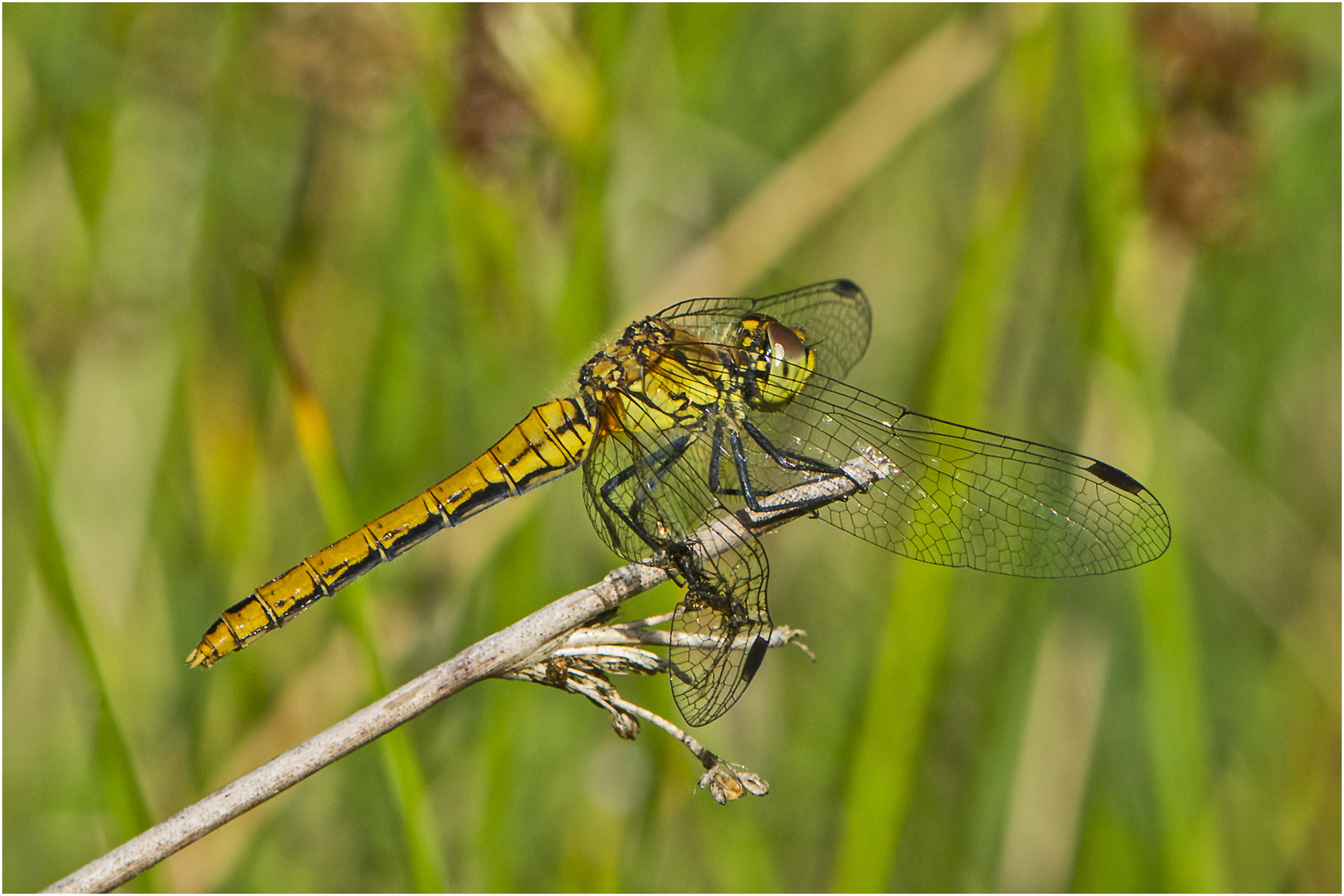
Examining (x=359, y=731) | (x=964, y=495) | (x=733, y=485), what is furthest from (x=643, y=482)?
(x=359, y=731)

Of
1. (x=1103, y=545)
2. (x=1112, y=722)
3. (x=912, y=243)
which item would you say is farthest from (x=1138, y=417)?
(x=912, y=243)

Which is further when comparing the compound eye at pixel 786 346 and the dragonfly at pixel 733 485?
the compound eye at pixel 786 346

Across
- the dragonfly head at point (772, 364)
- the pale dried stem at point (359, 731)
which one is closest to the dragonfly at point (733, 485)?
the dragonfly head at point (772, 364)

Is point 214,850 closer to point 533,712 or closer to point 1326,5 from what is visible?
point 533,712

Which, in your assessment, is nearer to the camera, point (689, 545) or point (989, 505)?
point (689, 545)

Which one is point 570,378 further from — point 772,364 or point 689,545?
point 689,545

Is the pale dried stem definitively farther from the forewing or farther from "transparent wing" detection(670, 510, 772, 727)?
the forewing

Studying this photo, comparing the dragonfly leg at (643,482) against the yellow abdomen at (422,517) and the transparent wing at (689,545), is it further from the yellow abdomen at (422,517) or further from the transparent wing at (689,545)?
the yellow abdomen at (422,517)
